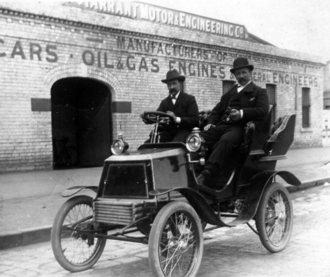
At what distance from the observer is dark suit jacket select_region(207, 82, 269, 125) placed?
4761 millimetres

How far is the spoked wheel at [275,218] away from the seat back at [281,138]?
0.45 metres

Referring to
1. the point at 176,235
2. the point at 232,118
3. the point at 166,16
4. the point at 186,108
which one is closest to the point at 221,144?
the point at 232,118

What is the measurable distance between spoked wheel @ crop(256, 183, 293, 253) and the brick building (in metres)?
8.22

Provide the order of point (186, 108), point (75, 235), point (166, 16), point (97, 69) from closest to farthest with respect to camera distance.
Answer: point (75, 235)
point (186, 108)
point (97, 69)
point (166, 16)

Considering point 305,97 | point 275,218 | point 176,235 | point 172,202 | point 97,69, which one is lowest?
point 275,218

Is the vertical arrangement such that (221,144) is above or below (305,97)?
below

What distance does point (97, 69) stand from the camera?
13.1m

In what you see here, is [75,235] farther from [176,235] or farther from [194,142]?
[194,142]

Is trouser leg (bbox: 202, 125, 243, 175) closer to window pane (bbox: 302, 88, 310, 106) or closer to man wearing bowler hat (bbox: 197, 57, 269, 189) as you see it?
man wearing bowler hat (bbox: 197, 57, 269, 189)

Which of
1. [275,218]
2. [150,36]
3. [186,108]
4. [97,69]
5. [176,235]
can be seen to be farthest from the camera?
[150,36]

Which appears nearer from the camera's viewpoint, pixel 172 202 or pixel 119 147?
pixel 172 202

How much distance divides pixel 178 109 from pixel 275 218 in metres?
1.68

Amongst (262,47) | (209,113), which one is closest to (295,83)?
(262,47)

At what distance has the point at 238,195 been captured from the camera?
15.9 ft
